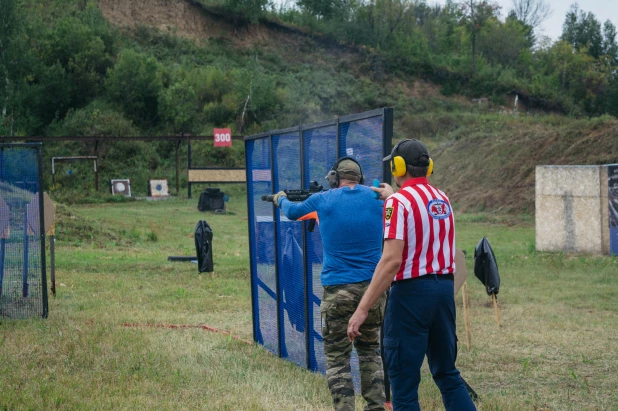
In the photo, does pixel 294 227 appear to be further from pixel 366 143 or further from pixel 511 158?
pixel 511 158

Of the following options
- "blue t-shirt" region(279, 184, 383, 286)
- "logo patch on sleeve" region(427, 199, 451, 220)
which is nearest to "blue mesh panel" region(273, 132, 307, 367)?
"blue t-shirt" region(279, 184, 383, 286)

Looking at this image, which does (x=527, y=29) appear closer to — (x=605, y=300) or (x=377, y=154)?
(x=605, y=300)

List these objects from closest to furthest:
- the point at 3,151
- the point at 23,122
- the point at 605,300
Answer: the point at 3,151 < the point at 605,300 < the point at 23,122

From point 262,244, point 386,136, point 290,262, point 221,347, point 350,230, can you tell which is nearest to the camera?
point 350,230

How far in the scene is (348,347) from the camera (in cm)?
Answer: 557

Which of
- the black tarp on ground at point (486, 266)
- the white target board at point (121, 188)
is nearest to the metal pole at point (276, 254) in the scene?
the black tarp on ground at point (486, 266)

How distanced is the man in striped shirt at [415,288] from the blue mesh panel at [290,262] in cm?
308

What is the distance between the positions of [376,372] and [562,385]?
2.57 metres

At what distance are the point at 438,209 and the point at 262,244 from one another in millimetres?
4420

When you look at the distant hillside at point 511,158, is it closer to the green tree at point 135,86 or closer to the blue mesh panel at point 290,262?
the green tree at point 135,86

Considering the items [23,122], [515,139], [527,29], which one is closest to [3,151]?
[515,139]

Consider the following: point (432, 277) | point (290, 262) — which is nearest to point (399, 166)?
point (432, 277)

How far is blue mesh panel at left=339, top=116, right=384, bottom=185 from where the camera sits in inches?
238

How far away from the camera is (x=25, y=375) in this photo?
22.3 feet
